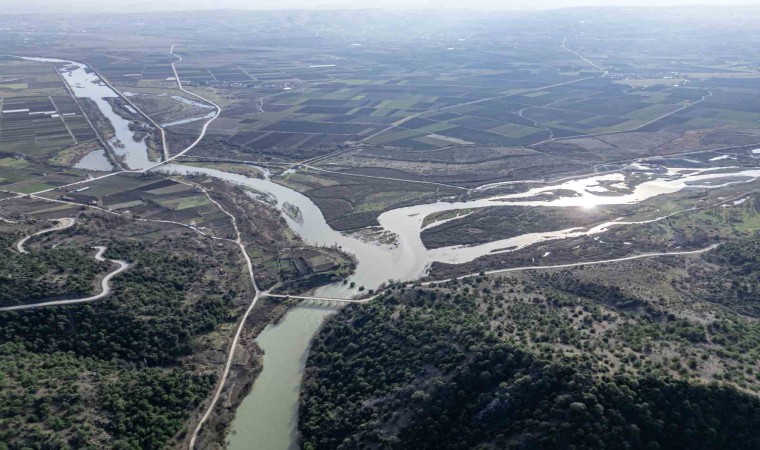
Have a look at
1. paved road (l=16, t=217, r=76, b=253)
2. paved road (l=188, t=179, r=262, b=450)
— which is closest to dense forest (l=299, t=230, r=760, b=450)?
paved road (l=188, t=179, r=262, b=450)

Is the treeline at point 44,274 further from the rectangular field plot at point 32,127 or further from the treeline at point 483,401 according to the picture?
the rectangular field plot at point 32,127

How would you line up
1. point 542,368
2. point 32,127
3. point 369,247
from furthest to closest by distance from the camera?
1. point 32,127
2. point 369,247
3. point 542,368

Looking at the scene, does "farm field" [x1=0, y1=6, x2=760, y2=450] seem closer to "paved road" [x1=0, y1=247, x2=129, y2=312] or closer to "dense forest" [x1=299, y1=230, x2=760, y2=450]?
"dense forest" [x1=299, y1=230, x2=760, y2=450]

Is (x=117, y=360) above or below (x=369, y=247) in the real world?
below

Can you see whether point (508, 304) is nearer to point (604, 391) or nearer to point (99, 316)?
point (604, 391)

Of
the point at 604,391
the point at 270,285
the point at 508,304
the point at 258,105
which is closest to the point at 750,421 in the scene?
the point at 604,391

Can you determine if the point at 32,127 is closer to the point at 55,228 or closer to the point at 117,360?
the point at 55,228

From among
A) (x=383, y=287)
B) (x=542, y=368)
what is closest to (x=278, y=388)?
(x=383, y=287)
